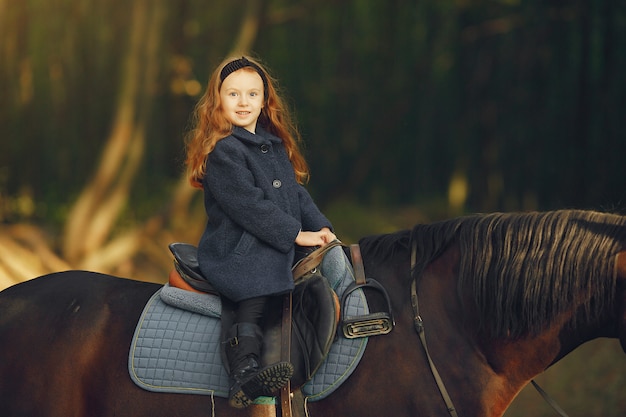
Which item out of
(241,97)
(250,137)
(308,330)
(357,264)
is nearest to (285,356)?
(308,330)

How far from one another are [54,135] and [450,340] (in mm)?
10349

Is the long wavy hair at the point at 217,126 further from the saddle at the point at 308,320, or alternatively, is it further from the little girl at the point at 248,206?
the saddle at the point at 308,320

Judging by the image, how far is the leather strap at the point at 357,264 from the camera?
2715 millimetres

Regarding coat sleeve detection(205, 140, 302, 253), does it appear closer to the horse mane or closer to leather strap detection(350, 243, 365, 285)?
leather strap detection(350, 243, 365, 285)

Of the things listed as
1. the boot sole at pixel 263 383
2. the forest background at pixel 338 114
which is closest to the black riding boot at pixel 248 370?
the boot sole at pixel 263 383

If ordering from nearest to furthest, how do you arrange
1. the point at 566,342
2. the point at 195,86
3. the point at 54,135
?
the point at 566,342 → the point at 195,86 → the point at 54,135

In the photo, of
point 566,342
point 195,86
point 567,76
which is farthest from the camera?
point 567,76

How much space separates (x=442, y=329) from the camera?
2627mm

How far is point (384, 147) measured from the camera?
1305cm

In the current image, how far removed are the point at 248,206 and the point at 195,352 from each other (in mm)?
518

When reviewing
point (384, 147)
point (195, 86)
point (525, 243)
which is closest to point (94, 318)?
point (525, 243)

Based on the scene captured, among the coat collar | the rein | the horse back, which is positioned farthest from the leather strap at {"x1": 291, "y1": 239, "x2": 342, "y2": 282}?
the horse back

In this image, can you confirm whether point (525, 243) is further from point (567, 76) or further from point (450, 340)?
point (567, 76)

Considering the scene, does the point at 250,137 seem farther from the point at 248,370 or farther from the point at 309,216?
the point at 248,370
